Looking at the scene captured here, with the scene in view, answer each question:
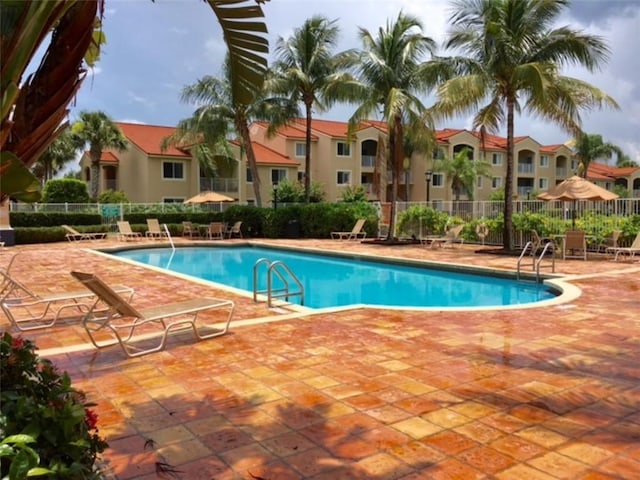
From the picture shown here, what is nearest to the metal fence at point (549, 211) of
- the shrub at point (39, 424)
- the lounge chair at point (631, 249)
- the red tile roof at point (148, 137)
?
the lounge chair at point (631, 249)

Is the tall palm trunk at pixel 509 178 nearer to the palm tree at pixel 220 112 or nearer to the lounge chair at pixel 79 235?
the palm tree at pixel 220 112

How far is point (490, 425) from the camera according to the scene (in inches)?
147

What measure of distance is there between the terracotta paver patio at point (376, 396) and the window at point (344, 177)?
36251mm

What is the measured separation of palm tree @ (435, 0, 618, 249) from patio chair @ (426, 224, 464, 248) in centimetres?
283

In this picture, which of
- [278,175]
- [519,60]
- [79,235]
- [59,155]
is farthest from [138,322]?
[59,155]

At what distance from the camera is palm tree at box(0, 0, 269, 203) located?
1.81 m

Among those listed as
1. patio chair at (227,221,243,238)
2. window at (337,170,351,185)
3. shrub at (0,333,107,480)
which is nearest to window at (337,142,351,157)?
window at (337,170,351,185)

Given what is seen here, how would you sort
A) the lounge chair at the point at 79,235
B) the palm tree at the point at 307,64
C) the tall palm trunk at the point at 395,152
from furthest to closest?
the palm tree at the point at 307,64
the lounge chair at the point at 79,235
the tall palm trunk at the point at 395,152

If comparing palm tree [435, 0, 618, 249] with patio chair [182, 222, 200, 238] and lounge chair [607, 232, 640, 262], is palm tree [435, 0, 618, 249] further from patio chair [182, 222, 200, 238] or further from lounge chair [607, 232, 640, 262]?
patio chair [182, 222, 200, 238]

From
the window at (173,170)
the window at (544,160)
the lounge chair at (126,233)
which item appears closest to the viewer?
the lounge chair at (126,233)

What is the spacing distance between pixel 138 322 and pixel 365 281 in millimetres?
8634

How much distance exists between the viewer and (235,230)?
2538cm

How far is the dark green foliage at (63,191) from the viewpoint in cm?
2973

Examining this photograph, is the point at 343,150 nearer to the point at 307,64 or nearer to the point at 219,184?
the point at 219,184
